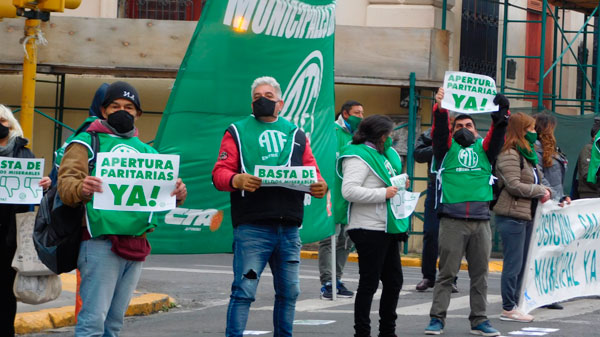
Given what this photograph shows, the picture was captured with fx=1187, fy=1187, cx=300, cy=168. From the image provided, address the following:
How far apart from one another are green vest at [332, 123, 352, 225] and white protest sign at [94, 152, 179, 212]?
3.33 m

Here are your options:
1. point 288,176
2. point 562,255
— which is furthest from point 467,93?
point 562,255

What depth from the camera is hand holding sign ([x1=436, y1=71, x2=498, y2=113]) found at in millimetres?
8758

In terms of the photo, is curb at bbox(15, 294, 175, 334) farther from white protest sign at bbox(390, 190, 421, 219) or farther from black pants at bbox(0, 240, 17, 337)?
white protest sign at bbox(390, 190, 421, 219)

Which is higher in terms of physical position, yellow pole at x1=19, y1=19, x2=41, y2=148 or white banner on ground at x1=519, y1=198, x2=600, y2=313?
yellow pole at x1=19, y1=19, x2=41, y2=148

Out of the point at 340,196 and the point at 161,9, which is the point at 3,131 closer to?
the point at 340,196

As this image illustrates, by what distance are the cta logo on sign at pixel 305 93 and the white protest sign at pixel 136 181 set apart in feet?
10.1

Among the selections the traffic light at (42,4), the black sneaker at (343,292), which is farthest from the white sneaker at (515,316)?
the traffic light at (42,4)

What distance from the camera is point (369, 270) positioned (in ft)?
27.9

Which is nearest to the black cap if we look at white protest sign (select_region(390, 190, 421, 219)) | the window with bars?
white protest sign (select_region(390, 190, 421, 219))

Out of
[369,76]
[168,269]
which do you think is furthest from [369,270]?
[369,76]

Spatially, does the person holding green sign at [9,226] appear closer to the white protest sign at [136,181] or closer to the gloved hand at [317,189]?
the white protest sign at [136,181]

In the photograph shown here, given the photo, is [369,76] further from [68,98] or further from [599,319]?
[599,319]

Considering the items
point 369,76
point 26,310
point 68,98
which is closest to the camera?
point 26,310

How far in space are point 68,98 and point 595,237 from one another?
10.5 metres
